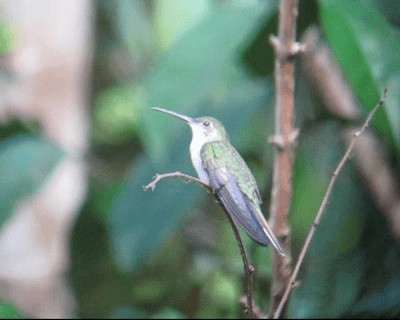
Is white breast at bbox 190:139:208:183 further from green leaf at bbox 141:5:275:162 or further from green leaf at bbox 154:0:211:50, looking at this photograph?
green leaf at bbox 154:0:211:50

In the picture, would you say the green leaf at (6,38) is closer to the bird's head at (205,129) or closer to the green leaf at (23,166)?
the green leaf at (23,166)

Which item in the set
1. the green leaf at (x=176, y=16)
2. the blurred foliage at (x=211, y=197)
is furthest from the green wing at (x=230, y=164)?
the green leaf at (x=176, y=16)

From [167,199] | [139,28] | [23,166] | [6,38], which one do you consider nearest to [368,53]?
[167,199]

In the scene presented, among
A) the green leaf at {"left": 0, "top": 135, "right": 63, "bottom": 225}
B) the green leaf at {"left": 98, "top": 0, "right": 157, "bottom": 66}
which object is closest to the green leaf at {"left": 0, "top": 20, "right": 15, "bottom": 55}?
the green leaf at {"left": 0, "top": 135, "right": 63, "bottom": 225}

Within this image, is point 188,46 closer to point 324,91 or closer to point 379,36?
point 324,91

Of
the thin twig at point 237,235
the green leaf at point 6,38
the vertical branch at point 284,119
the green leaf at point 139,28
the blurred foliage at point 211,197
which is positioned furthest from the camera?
the green leaf at point 139,28

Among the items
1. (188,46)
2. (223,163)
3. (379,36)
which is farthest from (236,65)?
(223,163)
